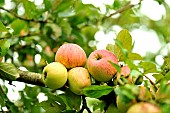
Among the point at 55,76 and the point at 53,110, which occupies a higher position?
the point at 55,76

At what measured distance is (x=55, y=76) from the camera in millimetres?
865

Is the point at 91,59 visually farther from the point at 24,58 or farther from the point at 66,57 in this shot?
the point at 24,58

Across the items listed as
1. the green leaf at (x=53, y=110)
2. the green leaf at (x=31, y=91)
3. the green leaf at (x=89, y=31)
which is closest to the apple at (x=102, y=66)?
the green leaf at (x=53, y=110)

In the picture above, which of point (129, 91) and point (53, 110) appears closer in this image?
point (129, 91)

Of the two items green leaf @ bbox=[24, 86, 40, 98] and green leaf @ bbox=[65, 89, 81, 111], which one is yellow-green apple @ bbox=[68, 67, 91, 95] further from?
green leaf @ bbox=[24, 86, 40, 98]

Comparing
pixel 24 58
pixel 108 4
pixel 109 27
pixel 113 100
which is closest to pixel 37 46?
pixel 24 58

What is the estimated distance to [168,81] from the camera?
0.80 metres

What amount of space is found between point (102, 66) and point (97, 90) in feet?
0.26

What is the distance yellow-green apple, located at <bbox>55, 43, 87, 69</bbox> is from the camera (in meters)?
0.92

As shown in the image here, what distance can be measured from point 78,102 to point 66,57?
4.5 inches

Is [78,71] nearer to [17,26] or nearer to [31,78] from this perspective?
[31,78]

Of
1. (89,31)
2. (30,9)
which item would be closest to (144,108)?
(30,9)

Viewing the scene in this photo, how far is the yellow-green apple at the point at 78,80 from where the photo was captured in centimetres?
86

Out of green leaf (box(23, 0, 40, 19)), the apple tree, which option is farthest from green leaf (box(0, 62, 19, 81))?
green leaf (box(23, 0, 40, 19))
